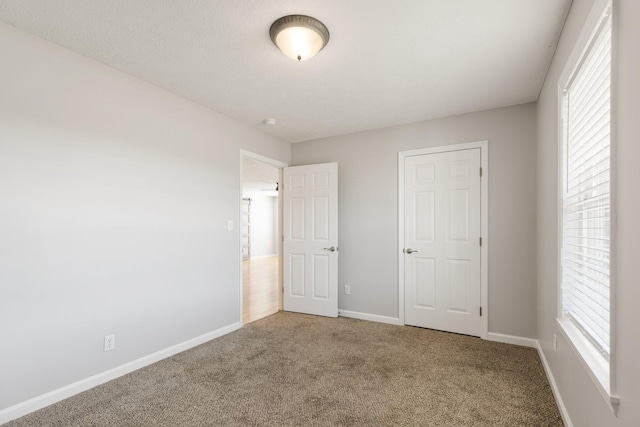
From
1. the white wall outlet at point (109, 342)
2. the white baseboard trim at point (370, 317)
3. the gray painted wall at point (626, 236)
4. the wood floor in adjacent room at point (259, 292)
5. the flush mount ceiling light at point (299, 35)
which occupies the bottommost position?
the wood floor in adjacent room at point (259, 292)

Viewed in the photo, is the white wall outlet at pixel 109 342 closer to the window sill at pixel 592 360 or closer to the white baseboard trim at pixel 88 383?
the white baseboard trim at pixel 88 383

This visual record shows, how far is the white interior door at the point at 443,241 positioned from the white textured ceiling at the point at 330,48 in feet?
2.27

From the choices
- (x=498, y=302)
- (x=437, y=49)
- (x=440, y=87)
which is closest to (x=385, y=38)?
(x=437, y=49)

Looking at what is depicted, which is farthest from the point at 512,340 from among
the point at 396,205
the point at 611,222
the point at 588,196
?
the point at 611,222

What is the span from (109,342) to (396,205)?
3144 mm

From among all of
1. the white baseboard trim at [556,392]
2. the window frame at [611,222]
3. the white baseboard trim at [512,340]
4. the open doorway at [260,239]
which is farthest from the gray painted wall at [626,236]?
the open doorway at [260,239]

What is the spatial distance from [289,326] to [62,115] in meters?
2.94

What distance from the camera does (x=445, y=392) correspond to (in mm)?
2389

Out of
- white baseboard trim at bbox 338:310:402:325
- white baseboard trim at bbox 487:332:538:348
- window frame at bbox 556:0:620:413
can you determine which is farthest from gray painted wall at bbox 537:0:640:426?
white baseboard trim at bbox 338:310:402:325

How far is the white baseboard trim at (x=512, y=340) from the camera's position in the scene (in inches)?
129

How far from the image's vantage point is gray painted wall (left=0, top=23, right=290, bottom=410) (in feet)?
6.84

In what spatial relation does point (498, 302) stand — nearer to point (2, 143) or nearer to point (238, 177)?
point (238, 177)

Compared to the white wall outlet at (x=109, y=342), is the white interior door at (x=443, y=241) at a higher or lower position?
higher

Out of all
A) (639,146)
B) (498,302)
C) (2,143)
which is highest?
(2,143)
